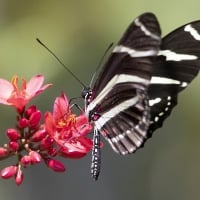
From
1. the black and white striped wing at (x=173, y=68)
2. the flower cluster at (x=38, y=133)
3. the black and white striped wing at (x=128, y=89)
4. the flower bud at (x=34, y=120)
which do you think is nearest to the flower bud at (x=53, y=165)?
the flower cluster at (x=38, y=133)

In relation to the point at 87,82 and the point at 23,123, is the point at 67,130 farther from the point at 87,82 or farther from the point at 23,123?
the point at 87,82

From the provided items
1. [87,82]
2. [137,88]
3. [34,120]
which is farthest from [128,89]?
[87,82]

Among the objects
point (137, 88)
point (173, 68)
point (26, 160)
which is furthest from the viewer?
point (173, 68)

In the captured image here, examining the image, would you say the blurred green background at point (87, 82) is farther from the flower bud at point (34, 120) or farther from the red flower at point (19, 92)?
the flower bud at point (34, 120)

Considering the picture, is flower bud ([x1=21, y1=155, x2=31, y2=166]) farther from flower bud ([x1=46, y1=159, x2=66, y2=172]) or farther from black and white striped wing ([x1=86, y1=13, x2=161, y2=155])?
black and white striped wing ([x1=86, y1=13, x2=161, y2=155])

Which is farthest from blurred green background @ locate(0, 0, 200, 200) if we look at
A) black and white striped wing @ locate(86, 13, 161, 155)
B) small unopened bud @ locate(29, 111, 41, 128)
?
small unopened bud @ locate(29, 111, 41, 128)

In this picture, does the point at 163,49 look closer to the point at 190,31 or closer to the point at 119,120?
the point at 190,31
